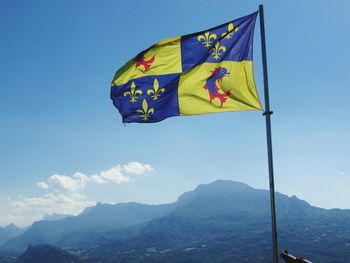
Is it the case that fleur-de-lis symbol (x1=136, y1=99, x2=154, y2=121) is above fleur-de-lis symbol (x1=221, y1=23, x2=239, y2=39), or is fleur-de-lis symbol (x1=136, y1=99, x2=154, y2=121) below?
below

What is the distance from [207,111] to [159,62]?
342 cm

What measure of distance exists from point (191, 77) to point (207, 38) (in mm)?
1854

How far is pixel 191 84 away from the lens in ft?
59.9

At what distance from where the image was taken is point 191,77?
60.0ft

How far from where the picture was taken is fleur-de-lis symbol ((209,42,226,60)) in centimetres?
1750

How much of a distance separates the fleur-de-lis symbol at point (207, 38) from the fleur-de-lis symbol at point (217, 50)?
10.0 inches

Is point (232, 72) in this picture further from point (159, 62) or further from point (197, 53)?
point (159, 62)

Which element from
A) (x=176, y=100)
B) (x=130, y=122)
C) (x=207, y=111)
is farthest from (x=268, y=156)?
(x=130, y=122)

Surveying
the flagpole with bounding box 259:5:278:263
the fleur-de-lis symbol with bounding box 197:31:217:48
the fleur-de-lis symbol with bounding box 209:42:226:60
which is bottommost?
the flagpole with bounding box 259:5:278:263

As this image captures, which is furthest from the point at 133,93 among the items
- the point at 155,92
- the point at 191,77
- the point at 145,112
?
the point at 191,77

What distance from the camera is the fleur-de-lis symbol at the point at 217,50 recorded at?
57.4 ft

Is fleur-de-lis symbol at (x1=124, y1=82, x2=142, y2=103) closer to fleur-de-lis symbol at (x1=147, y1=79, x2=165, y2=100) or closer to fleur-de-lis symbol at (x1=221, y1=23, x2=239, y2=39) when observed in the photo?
fleur-de-lis symbol at (x1=147, y1=79, x2=165, y2=100)

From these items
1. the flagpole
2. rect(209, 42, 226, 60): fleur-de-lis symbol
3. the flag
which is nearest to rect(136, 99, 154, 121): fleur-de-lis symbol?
the flag

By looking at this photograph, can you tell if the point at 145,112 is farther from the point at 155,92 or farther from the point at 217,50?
the point at 217,50
